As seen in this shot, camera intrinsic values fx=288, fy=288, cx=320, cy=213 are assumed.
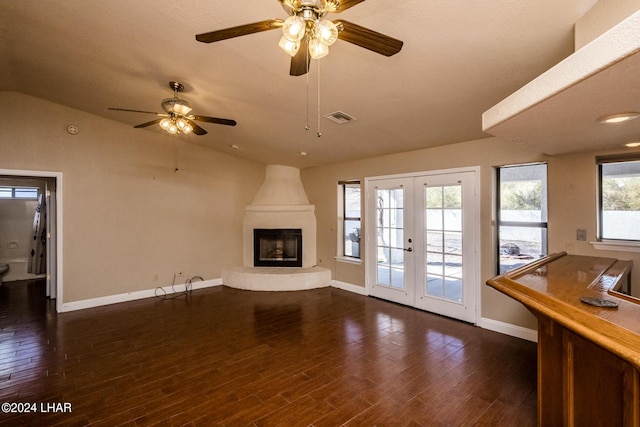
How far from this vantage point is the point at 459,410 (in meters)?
2.21

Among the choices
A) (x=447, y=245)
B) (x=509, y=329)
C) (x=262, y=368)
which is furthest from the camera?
Answer: (x=447, y=245)

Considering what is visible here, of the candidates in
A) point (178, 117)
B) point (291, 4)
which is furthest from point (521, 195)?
point (178, 117)

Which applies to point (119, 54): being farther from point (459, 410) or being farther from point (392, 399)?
point (459, 410)

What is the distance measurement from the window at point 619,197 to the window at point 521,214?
0.52 meters

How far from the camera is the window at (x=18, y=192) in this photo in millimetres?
6211

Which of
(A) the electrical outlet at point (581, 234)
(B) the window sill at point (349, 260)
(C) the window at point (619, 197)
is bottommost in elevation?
(B) the window sill at point (349, 260)

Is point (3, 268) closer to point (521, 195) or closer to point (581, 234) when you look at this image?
point (521, 195)

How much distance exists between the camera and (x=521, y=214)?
12.0ft

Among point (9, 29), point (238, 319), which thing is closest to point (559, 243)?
point (238, 319)

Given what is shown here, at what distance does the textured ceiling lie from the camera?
1.91 m

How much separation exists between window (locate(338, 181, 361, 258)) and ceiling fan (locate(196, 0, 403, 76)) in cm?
413

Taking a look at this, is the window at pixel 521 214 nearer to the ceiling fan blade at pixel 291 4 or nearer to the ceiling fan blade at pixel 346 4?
the ceiling fan blade at pixel 346 4

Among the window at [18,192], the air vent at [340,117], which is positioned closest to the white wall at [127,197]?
the window at [18,192]

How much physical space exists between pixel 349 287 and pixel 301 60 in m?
4.56
